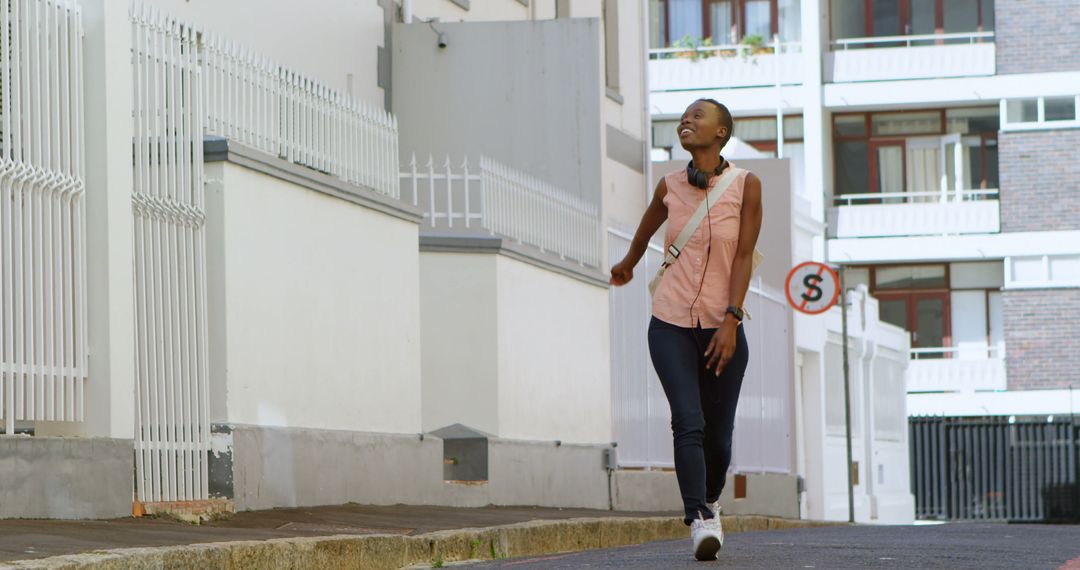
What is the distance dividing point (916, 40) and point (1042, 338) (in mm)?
7519

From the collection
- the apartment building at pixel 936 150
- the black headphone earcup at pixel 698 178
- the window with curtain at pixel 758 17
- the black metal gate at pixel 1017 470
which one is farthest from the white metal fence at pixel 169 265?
the window with curtain at pixel 758 17

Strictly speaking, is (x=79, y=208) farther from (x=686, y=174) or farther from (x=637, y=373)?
(x=637, y=373)

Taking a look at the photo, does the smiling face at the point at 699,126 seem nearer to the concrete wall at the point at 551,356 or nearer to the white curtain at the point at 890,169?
the concrete wall at the point at 551,356

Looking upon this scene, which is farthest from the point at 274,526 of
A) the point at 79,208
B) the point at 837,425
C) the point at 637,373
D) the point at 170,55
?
the point at 837,425

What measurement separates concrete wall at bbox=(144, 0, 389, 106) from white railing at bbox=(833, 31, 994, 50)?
28063 millimetres

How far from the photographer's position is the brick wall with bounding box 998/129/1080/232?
4438cm

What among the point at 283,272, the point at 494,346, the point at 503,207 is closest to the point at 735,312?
the point at 283,272

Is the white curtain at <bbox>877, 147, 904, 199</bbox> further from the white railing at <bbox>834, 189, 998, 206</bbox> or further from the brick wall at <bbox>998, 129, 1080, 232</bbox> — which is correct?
the brick wall at <bbox>998, 129, 1080, 232</bbox>

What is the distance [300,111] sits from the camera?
1245 centimetres

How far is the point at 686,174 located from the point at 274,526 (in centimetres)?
292

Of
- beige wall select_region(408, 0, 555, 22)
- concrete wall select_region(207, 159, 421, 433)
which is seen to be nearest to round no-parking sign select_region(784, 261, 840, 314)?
beige wall select_region(408, 0, 555, 22)

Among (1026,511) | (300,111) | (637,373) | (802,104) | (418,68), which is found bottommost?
(1026,511)

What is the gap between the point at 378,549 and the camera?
9102 mm

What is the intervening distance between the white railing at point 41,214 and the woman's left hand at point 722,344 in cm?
310
